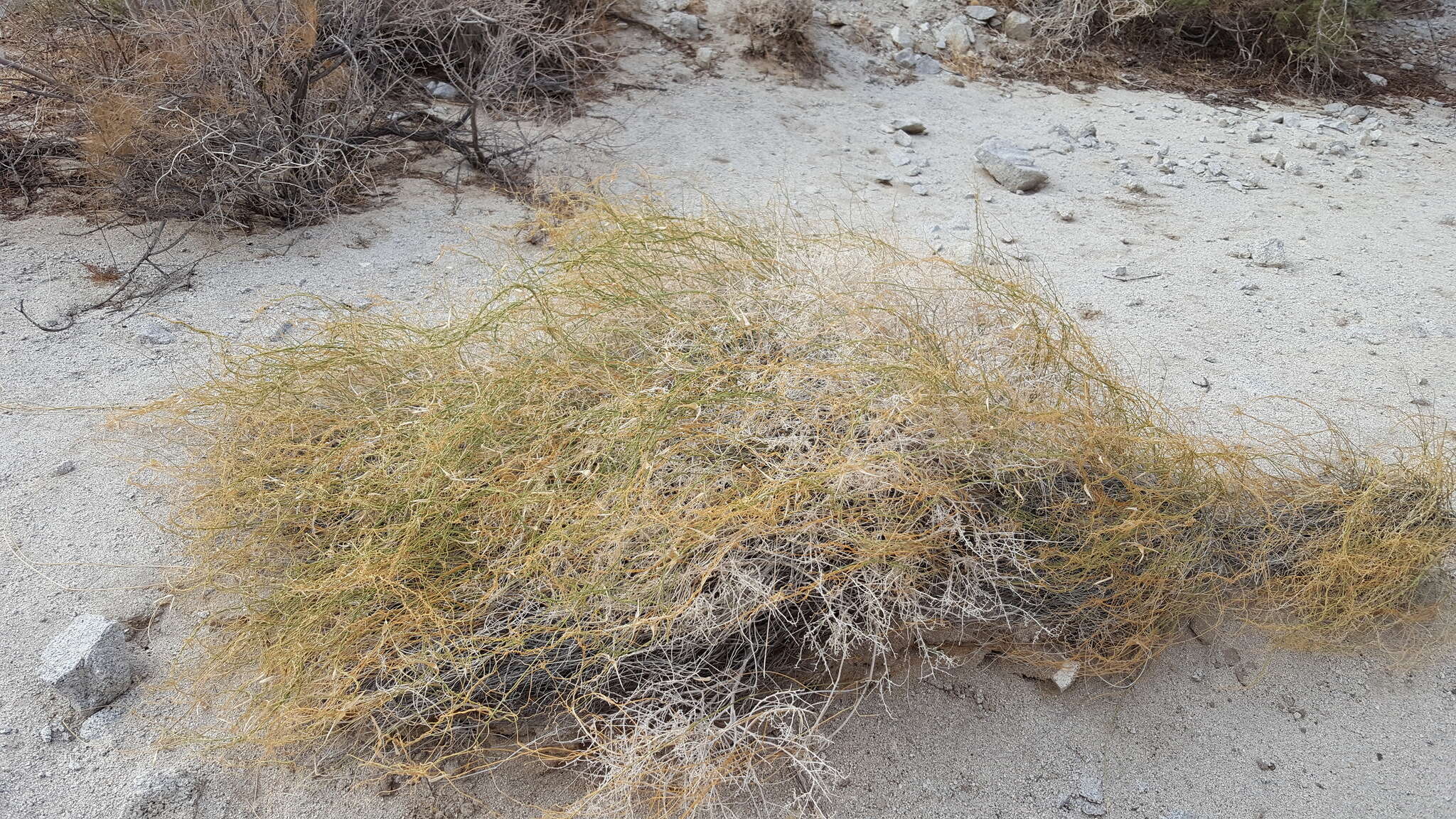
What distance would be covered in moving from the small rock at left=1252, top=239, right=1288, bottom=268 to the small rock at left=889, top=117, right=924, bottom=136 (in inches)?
78.6

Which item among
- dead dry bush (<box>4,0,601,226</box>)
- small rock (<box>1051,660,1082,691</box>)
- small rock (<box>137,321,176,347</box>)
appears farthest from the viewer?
dead dry bush (<box>4,0,601,226</box>)

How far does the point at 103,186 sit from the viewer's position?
364 cm

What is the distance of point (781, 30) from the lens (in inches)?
213

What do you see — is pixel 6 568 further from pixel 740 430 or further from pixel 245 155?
pixel 245 155

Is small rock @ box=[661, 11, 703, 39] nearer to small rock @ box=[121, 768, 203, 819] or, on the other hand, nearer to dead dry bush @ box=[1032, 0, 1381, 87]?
dead dry bush @ box=[1032, 0, 1381, 87]

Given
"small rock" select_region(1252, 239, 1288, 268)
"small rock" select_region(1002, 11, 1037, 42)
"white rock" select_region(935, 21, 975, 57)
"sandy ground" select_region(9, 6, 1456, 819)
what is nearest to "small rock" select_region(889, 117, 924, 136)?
"sandy ground" select_region(9, 6, 1456, 819)

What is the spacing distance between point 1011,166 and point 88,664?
13.5 feet

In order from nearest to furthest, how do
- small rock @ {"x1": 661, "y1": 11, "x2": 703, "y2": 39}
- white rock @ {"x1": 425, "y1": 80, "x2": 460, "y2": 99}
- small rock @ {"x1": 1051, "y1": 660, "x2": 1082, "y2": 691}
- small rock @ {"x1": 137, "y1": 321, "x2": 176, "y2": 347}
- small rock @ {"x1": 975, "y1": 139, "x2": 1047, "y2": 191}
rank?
small rock @ {"x1": 1051, "y1": 660, "x2": 1082, "y2": 691}, small rock @ {"x1": 137, "y1": 321, "x2": 176, "y2": 347}, small rock @ {"x1": 975, "y1": 139, "x2": 1047, "y2": 191}, white rock @ {"x1": 425, "y1": 80, "x2": 460, "y2": 99}, small rock @ {"x1": 661, "y1": 11, "x2": 703, "y2": 39}

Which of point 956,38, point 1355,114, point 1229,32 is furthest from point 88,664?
point 1229,32

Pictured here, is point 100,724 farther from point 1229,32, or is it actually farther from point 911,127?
point 1229,32

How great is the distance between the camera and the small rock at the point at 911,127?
497 centimetres

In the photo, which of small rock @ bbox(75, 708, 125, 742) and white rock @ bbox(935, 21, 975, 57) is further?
white rock @ bbox(935, 21, 975, 57)

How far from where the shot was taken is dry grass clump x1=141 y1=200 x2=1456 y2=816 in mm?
1757

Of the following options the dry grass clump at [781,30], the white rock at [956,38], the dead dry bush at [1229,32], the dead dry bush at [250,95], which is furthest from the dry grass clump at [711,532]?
the dead dry bush at [1229,32]
